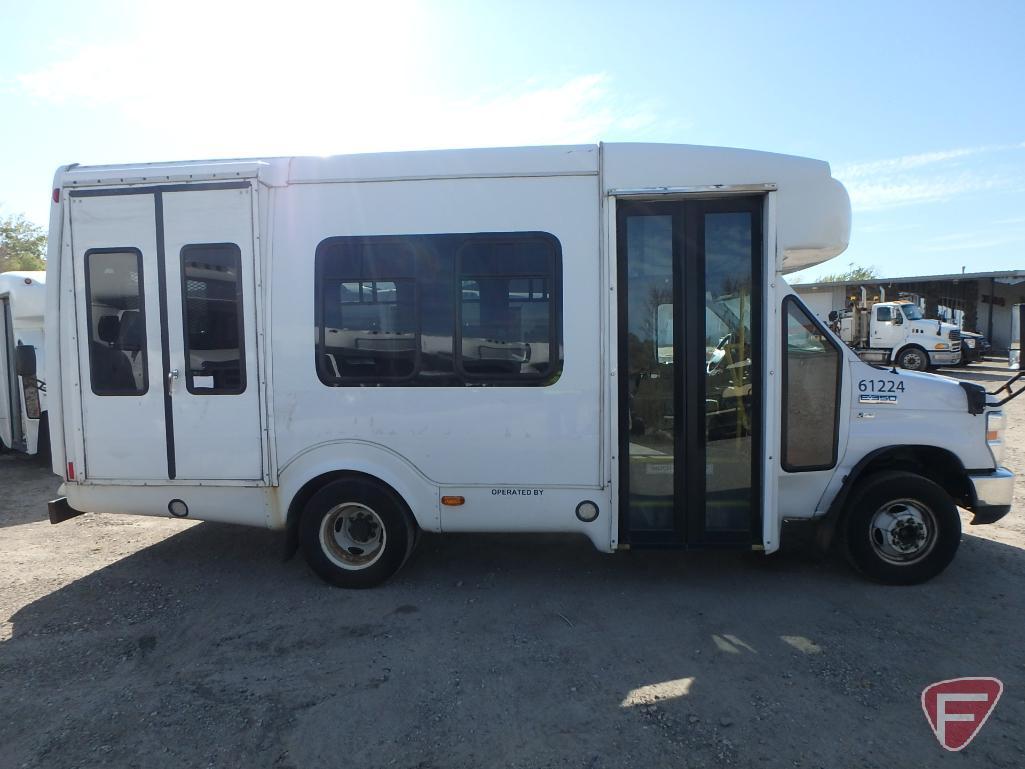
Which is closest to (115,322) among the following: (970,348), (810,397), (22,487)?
(810,397)

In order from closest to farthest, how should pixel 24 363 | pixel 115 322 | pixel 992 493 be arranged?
pixel 992 493
pixel 115 322
pixel 24 363

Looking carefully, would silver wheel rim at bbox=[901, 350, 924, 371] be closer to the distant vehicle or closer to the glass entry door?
the distant vehicle

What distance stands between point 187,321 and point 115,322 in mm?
571

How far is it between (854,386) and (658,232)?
1.75 meters

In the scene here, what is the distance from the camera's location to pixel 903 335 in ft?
68.6

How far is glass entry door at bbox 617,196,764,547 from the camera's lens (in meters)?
4.24

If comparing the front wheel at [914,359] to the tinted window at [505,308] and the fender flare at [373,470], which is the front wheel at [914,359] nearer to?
the tinted window at [505,308]

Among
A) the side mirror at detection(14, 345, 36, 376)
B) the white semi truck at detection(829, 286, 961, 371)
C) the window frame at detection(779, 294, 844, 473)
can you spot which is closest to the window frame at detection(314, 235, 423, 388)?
the window frame at detection(779, 294, 844, 473)

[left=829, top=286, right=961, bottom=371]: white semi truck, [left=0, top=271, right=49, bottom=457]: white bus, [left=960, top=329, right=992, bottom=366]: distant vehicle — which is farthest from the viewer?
[left=960, top=329, right=992, bottom=366]: distant vehicle

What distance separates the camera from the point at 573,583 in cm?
464

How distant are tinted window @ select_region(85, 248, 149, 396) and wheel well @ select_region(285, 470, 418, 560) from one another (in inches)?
53.6

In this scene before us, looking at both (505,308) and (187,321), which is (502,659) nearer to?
(505,308)

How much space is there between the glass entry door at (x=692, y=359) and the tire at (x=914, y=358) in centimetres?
1967

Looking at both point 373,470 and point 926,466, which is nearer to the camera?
point 373,470
